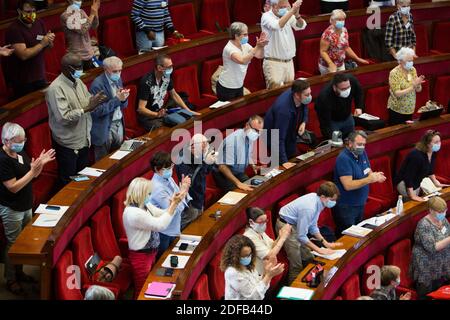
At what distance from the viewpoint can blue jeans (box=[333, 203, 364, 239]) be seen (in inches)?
250

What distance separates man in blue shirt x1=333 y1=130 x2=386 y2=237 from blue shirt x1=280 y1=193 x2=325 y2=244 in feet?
1.60

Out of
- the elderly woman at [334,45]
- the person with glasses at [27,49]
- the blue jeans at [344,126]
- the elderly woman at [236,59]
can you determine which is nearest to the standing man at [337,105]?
the blue jeans at [344,126]

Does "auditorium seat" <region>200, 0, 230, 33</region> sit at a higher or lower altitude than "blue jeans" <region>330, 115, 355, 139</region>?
higher

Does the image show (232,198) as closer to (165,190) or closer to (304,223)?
(304,223)

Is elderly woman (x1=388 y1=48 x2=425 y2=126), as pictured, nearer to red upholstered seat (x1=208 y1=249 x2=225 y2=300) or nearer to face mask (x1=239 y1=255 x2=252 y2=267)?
red upholstered seat (x1=208 y1=249 x2=225 y2=300)

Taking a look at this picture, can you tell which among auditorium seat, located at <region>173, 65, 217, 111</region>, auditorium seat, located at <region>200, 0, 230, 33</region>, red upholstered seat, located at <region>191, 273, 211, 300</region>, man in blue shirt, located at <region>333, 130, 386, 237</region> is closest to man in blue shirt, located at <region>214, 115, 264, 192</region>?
man in blue shirt, located at <region>333, 130, 386, 237</region>

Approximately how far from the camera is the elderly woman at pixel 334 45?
759cm

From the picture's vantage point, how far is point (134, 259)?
528cm

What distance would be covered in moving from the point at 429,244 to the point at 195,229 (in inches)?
60.1

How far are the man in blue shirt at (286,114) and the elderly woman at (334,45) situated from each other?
3.57ft

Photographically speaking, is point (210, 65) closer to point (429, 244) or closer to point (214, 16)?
point (214, 16)

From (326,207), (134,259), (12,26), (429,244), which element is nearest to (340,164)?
(326,207)

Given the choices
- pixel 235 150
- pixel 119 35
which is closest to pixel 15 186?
pixel 235 150

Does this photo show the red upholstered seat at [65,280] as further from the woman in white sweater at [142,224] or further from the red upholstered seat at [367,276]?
the red upholstered seat at [367,276]
